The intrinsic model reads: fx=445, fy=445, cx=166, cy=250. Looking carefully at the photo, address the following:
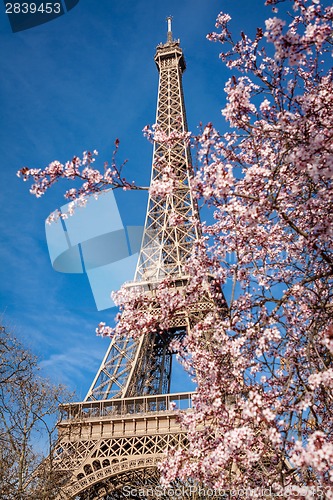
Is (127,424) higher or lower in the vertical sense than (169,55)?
lower

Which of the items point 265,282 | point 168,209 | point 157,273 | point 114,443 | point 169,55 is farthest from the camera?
point 169,55

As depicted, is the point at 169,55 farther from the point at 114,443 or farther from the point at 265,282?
the point at 265,282

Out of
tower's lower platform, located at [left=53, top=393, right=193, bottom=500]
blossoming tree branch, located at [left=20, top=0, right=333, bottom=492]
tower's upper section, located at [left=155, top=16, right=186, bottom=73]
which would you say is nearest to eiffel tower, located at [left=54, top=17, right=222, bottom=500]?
tower's lower platform, located at [left=53, top=393, right=193, bottom=500]

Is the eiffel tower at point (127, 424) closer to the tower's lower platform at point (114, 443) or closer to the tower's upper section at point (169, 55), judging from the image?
the tower's lower platform at point (114, 443)

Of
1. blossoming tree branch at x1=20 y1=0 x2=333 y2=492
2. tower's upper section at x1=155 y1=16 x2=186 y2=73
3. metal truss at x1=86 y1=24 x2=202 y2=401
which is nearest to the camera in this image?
blossoming tree branch at x1=20 y1=0 x2=333 y2=492

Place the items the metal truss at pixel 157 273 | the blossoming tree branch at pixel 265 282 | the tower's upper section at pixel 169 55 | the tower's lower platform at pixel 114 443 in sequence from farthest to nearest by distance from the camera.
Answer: the tower's upper section at pixel 169 55 → the metal truss at pixel 157 273 → the tower's lower platform at pixel 114 443 → the blossoming tree branch at pixel 265 282

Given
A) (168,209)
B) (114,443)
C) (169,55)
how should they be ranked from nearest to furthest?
(114,443)
(168,209)
(169,55)

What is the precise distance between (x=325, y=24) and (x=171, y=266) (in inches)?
949

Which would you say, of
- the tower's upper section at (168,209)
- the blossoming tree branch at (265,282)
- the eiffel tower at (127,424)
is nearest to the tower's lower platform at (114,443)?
the eiffel tower at (127,424)

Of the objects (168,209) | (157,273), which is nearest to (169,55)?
(168,209)

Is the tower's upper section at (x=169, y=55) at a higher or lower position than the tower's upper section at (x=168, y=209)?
higher

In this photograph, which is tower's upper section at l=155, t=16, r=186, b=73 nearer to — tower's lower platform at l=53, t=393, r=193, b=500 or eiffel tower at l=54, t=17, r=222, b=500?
eiffel tower at l=54, t=17, r=222, b=500

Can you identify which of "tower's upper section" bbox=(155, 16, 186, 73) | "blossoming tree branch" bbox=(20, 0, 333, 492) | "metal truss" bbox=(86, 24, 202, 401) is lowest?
"blossoming tree branch" bbox=(20, 0, 333, 492)

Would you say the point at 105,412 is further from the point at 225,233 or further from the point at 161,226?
the point at 225,233
